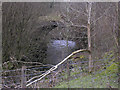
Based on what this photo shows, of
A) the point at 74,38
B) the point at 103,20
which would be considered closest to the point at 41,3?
the point at 74,38

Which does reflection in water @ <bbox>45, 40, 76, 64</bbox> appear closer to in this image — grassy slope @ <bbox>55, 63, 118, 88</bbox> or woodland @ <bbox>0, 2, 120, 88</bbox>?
woodland @ <bbox>0, 2, 120, 88</bbox>

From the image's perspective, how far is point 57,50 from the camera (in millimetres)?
10438

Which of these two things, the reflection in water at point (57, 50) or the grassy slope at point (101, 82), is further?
the reflection in water at point (57, 50)

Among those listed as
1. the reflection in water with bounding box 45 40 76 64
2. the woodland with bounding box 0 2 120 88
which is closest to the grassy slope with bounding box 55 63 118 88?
the woodland with bounding box 0 2 120 88

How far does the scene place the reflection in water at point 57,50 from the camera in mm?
9380

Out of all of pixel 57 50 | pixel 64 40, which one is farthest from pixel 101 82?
pixel 57 50

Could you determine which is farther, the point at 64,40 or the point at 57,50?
the point at 57,50

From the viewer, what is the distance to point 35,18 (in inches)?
396

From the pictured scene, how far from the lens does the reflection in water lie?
369 inches

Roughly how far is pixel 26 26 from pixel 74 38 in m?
2.82

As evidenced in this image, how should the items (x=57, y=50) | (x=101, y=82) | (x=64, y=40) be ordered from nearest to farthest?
(x=101, y=82) → (x=64, y=40) → (x=57, y=50)

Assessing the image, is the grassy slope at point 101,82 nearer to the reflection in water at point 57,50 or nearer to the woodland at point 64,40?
the woodland at point 64,40

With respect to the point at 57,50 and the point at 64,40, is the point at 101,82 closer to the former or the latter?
the point at 64,40

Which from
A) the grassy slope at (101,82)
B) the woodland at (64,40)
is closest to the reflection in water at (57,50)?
the woodland at (64,40)
